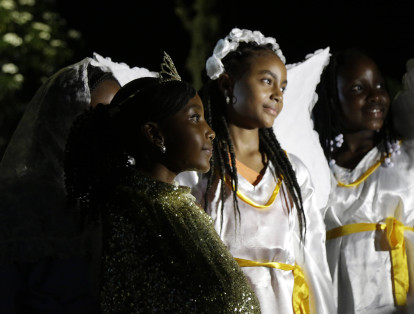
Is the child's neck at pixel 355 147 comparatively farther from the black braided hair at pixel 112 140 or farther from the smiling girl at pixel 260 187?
the black braided hair at pixel 112 140

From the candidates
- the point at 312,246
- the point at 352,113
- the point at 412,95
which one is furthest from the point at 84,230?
the point at 412,95

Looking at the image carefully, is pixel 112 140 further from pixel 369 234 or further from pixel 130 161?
pixel 369 234

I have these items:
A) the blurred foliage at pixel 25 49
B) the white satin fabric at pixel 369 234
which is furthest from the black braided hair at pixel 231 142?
the blurred foliage at pixel 25 49

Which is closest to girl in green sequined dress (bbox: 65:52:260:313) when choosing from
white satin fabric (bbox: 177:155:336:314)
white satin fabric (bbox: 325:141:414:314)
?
white satin fabric (bbox: 177:155:336:314)

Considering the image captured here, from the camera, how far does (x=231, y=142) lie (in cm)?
255

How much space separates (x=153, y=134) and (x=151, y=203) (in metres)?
0.21

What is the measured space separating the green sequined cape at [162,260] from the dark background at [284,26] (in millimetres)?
4278

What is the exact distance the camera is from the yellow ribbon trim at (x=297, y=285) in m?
2.34

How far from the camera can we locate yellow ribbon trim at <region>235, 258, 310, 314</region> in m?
2.34

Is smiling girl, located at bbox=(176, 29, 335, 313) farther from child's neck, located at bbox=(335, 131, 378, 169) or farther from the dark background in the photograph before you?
the dark background

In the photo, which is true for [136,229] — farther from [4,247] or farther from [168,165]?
[4,247]

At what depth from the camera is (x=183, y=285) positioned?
69.2 inches

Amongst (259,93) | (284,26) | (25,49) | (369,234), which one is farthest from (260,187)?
(25,49)

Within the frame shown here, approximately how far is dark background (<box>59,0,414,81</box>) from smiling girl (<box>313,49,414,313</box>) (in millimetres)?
2780
